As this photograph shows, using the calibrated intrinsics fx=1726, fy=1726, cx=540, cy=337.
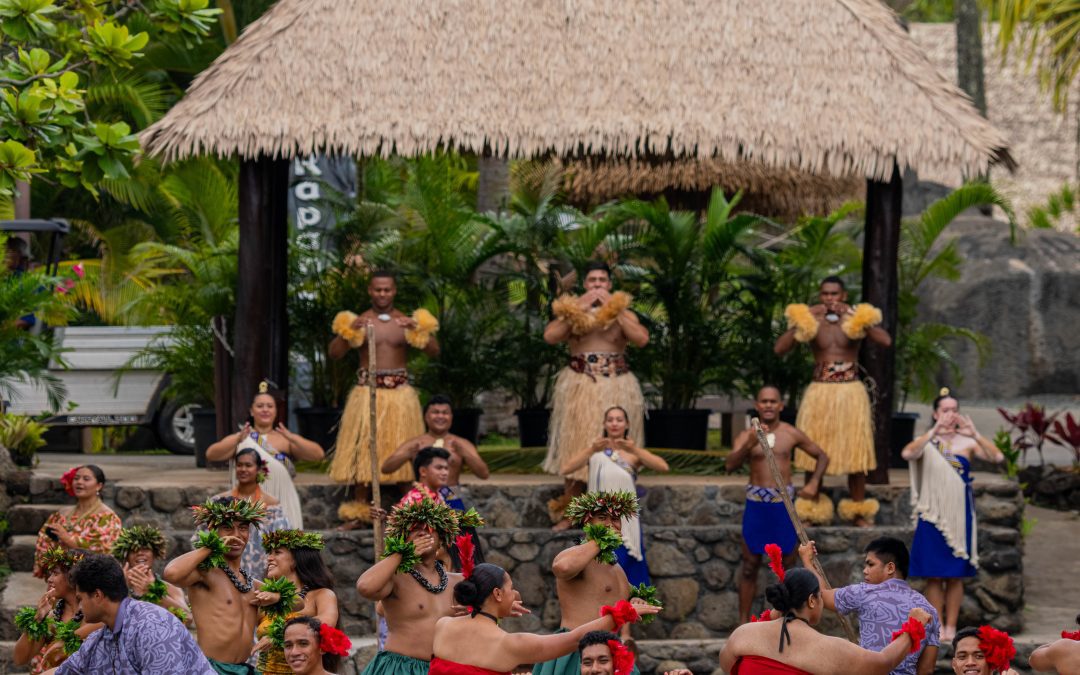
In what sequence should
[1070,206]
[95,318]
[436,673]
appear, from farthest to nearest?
[1070,206] < [95,318] < [436,673]

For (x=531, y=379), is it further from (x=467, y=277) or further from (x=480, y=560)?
(x=480, y=560)

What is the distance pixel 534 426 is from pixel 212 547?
4707mm

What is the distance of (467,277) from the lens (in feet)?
35.7

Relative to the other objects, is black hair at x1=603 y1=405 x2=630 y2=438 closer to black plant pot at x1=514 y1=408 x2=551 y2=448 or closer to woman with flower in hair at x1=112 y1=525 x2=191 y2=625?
black plant pot at x1=514 y1=408 x2=551 y2=448

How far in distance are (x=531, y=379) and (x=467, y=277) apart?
2.49 feet

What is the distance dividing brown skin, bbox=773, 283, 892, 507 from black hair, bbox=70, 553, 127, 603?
4830 millimetres

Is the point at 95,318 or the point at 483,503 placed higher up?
the point at 95,318

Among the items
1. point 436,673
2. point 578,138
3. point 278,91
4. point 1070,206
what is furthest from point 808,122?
point 1070,206

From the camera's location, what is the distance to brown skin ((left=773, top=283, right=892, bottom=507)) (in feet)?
30.3

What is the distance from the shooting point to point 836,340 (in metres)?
9.30

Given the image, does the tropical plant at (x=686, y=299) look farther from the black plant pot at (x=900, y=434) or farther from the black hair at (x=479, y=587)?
the black hair at (x=479, y=587)

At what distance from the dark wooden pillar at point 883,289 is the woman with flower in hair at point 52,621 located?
4.62 meters

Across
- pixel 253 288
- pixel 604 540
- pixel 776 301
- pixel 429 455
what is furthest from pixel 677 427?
pixel 604 540

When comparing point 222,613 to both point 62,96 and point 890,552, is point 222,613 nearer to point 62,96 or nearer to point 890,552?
point 62,96
